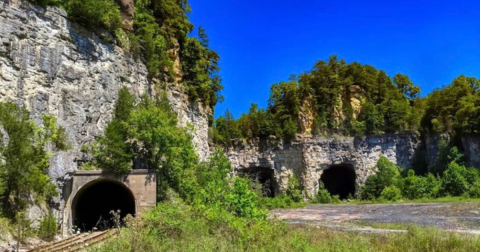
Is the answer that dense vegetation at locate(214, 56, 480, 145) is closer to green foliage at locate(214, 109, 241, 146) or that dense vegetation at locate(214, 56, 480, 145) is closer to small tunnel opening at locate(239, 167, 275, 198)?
green foliage at locate(214, 109, 241, 146)

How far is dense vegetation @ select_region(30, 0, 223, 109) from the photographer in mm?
19203

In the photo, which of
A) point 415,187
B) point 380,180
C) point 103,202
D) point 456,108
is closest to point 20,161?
point 103,202

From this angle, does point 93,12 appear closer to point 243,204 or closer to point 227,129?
point 243,204

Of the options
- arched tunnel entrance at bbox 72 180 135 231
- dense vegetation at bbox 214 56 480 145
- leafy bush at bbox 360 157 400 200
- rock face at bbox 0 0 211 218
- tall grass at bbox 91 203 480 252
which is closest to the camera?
tall grass at bbox 91 203 480 252

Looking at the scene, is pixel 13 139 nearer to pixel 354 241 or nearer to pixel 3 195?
pixel 3 195

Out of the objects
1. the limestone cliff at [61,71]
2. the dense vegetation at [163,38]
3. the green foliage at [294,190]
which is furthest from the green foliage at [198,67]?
the green foliage at [294,190]

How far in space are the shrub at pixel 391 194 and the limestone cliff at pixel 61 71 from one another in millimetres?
20448

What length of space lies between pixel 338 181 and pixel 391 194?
9843 millimetres

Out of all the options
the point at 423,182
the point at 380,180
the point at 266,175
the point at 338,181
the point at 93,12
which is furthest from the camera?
the point at 338,181

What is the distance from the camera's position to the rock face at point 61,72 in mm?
15430

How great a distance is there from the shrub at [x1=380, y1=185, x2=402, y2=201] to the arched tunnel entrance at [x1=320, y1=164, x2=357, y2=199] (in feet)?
26.6

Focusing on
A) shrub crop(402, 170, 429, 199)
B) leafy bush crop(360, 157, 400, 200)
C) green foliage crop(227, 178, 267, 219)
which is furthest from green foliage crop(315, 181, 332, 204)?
green foliage crop(227, 178, 267, 219)

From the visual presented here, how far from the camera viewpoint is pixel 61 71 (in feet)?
58.1

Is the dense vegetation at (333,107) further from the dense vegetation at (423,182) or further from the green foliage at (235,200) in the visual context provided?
the green foliage at (235,200)
